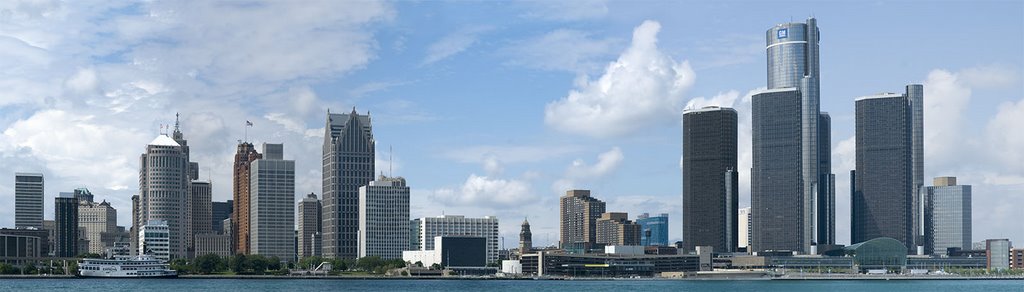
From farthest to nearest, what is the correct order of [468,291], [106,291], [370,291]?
[468,291]
[370,291]
[106,291]

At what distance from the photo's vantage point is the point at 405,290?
647 feet

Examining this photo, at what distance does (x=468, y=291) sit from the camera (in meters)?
200

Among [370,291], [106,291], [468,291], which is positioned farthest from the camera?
[468,291]

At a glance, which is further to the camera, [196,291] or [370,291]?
[370,291]

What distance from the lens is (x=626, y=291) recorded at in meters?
200

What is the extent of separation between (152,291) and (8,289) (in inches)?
917

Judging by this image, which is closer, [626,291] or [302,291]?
[302,291]

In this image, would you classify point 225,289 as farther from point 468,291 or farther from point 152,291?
point 468,291

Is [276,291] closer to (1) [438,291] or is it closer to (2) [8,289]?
(1) [438,291]

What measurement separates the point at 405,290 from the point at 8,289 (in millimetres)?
52374

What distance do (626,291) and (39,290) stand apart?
7800cm

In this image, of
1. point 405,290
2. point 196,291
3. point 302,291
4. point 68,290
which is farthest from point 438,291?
point 68,290

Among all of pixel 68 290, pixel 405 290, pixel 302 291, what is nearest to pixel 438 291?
pixel 405 290

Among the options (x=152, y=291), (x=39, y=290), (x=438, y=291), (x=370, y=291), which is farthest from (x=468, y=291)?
(x=39, y=290)
